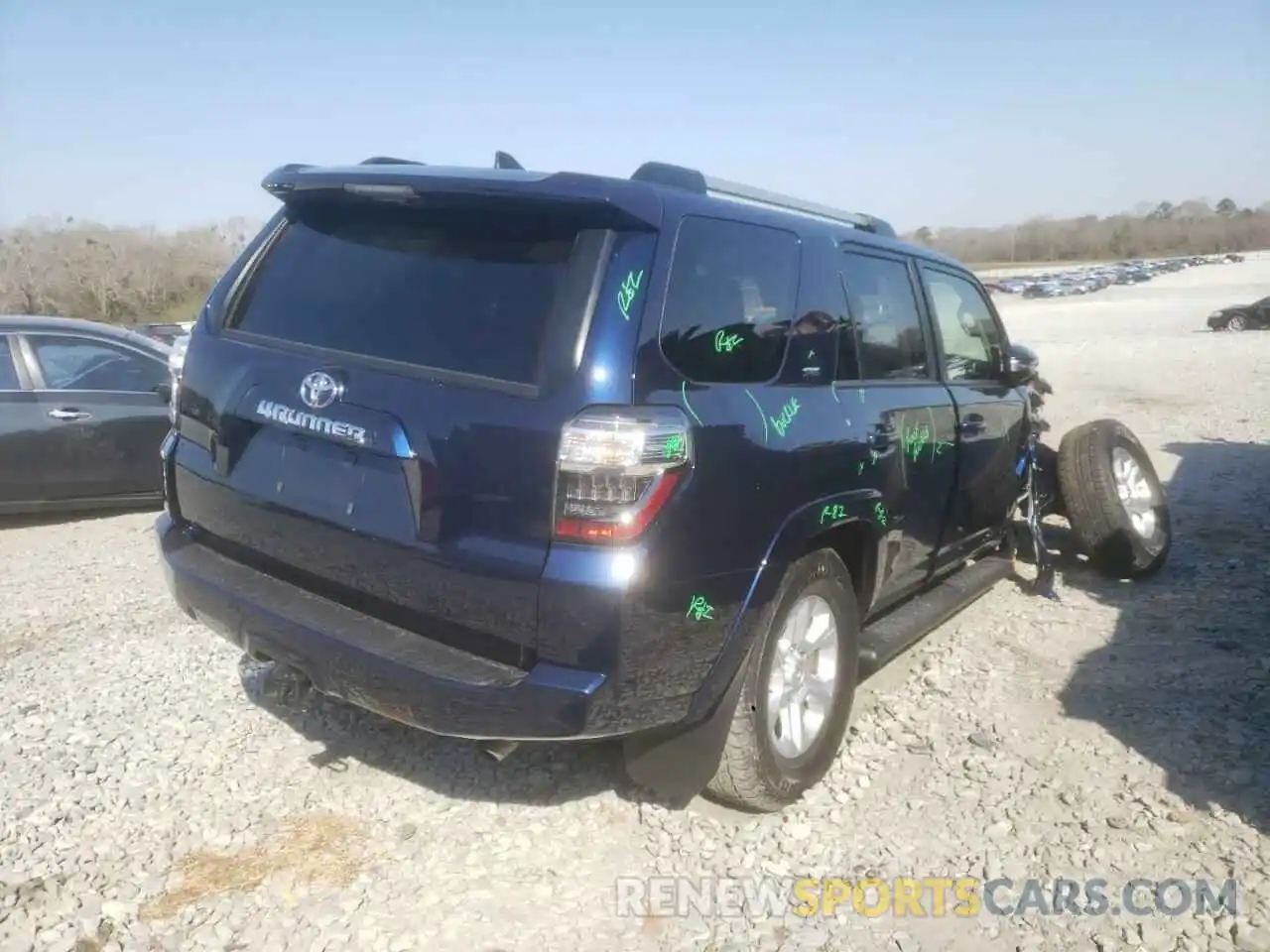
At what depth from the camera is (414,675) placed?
8.43ft

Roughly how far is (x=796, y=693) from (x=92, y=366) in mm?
6145

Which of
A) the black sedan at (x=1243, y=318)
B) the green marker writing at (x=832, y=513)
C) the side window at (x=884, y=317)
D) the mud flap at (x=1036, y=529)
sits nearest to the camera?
the green marker writing at (x=832, y=513)

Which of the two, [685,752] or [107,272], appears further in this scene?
[107,272]

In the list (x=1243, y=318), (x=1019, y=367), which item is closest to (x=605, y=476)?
(x=1019, y=367)

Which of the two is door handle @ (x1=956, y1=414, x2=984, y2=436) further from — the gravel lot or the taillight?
the taillight

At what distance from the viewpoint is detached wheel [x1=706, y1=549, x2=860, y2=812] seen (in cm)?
299

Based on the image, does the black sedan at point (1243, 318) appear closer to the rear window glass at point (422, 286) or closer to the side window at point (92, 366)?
the side window at point (92, 366)

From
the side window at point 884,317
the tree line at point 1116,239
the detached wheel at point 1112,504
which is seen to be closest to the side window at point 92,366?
the side window at point 884,317

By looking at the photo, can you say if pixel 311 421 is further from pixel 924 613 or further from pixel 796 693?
pixel 924 613

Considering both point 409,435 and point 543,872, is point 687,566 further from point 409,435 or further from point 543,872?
point 543,872

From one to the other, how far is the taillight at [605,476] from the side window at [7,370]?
19.8 ft

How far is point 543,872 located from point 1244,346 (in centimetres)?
2406

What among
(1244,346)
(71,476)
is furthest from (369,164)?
(1244,346)

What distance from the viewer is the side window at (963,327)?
14.5ft
